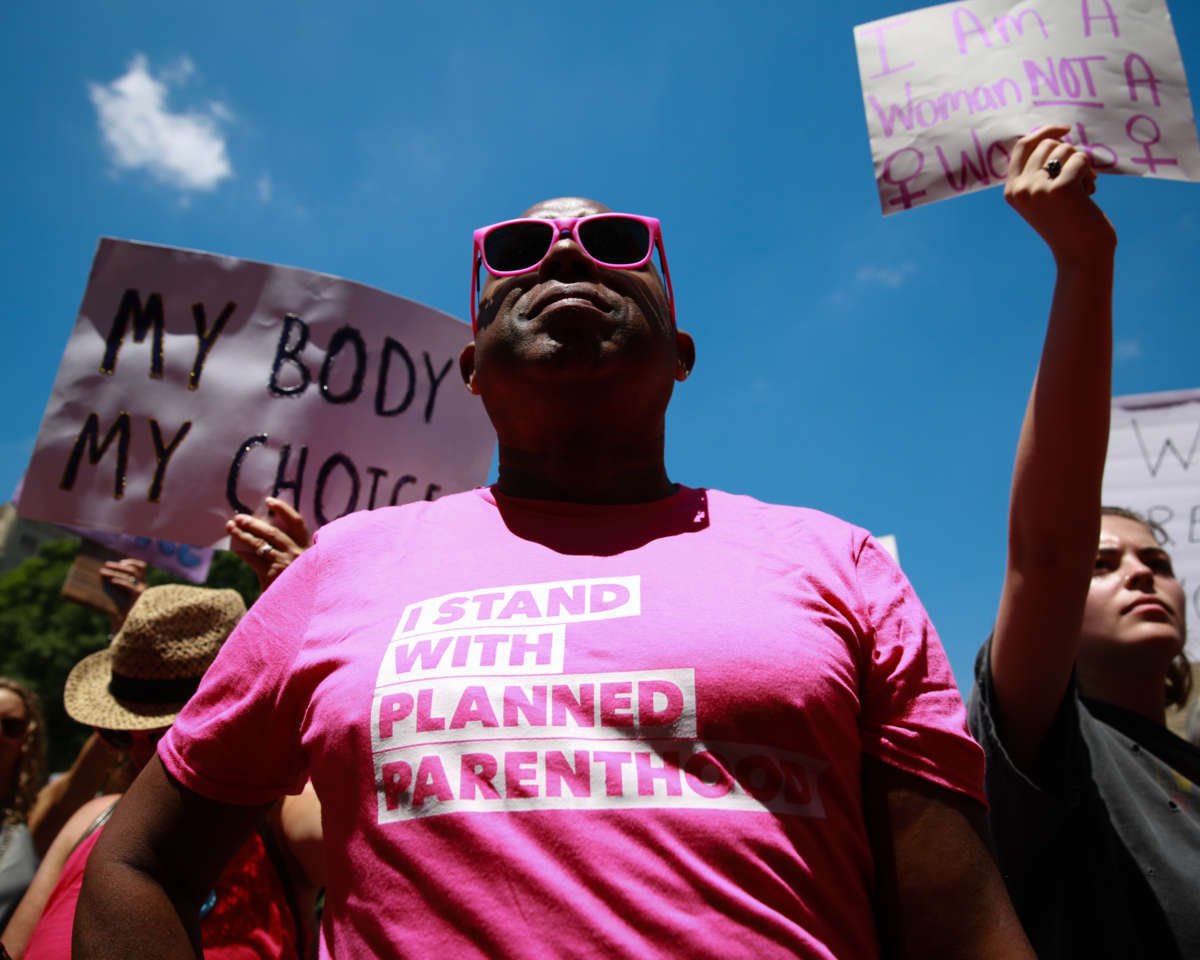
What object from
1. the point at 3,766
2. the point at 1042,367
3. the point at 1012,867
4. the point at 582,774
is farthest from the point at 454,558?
the point at 3,766

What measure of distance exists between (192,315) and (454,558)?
2325 mm

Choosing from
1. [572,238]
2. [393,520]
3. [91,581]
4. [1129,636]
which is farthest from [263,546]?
[1129,636]

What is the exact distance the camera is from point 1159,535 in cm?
392

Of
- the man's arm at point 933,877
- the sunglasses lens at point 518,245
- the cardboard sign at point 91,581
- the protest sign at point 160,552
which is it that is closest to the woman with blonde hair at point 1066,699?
the man's arm at point 933,877

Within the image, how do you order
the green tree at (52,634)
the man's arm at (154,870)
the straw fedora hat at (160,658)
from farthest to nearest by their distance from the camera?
the green tree at (52,634), the straw fedora hat at (160,658), the man's arm at (154,870)

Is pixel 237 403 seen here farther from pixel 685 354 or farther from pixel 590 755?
pixel 590 755

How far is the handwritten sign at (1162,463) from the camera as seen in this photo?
13.0ft

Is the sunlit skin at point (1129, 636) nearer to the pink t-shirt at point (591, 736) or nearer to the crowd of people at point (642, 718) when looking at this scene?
the crowd of people at point (642, 718)

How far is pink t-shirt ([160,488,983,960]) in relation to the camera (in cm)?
113

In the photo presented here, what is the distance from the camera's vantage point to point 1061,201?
1770 mm

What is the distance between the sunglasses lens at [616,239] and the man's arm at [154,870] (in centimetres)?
130

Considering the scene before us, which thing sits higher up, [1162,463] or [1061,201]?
[1162,463]

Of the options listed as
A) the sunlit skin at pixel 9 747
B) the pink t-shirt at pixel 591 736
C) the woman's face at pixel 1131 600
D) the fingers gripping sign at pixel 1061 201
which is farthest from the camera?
the sunlit skin at pixel 9 747

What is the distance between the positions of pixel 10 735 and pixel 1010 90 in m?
4.44
